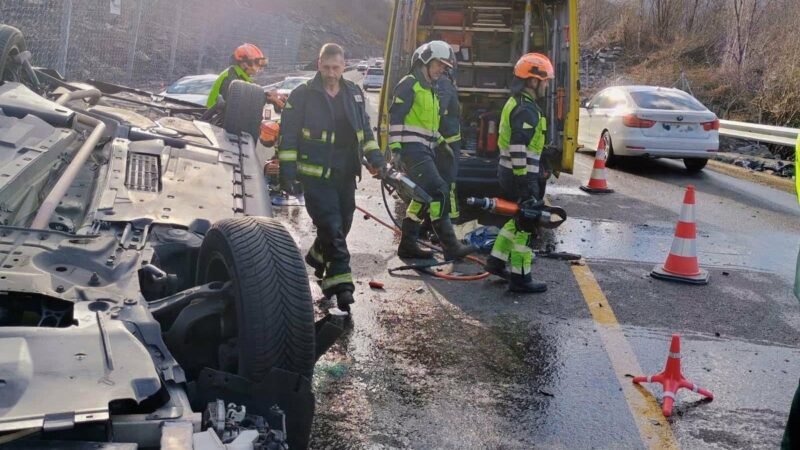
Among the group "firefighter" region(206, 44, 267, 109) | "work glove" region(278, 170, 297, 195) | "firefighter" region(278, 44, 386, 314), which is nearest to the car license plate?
"firefighter" region(206, 44, 267, 109)

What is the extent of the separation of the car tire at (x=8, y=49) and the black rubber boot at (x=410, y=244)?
128 inches

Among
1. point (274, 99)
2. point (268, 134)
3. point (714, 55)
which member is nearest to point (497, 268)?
point (274, 99)

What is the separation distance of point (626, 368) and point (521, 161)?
210 cm

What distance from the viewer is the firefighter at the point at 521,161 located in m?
6.45

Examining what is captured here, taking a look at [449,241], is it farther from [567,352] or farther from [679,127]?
[679,127]

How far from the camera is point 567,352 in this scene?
17.1 ft

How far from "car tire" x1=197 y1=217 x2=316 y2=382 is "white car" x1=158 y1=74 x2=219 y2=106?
10258 millimetres

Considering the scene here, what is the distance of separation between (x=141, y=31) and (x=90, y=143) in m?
13.2


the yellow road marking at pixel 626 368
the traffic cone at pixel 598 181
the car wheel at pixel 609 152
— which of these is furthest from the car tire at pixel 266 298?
the car wheel at pixel 609 152

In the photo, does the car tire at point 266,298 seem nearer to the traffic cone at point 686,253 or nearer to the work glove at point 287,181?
the work glove at point 287,181

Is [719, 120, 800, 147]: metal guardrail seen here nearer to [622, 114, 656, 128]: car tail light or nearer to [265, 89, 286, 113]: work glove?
[622, 114, 656, 128]: car tail light

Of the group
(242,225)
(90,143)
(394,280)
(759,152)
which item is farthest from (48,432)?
(759,152)

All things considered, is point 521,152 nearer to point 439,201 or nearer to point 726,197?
point 439,201

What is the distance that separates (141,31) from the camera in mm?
17062
